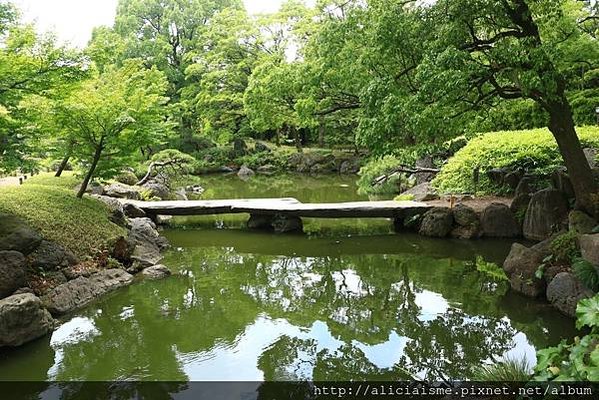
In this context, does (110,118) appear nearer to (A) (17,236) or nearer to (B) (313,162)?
(A) (17,236)

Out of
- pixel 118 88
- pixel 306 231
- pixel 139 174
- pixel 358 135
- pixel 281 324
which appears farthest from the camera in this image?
pixel 139 174

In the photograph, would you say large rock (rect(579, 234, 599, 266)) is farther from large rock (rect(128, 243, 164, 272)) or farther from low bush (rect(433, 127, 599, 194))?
large rock (rect(128, 243, 164, 272))

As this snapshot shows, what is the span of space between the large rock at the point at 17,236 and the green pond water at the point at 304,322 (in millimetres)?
1452

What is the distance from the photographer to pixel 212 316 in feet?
23.5

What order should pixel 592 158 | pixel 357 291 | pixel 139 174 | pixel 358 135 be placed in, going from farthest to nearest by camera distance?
pixel 139 174 → pixel 592 158 → pixel 358 135 → pixel 357 291

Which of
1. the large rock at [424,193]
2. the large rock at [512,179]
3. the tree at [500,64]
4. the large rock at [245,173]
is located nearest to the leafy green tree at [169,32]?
the large rock at [245,173]

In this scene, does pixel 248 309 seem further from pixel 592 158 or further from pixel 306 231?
pixel 592 158

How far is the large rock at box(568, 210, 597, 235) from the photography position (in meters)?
7.75

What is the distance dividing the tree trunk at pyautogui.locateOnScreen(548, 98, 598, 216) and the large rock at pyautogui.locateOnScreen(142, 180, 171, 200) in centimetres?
1283

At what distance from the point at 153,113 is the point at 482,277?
7414mm

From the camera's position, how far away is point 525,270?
24.8ft

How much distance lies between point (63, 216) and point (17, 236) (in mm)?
1797

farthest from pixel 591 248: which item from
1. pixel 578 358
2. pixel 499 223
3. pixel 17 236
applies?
pixel 17 236

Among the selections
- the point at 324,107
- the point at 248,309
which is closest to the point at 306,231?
the point at 324,107
